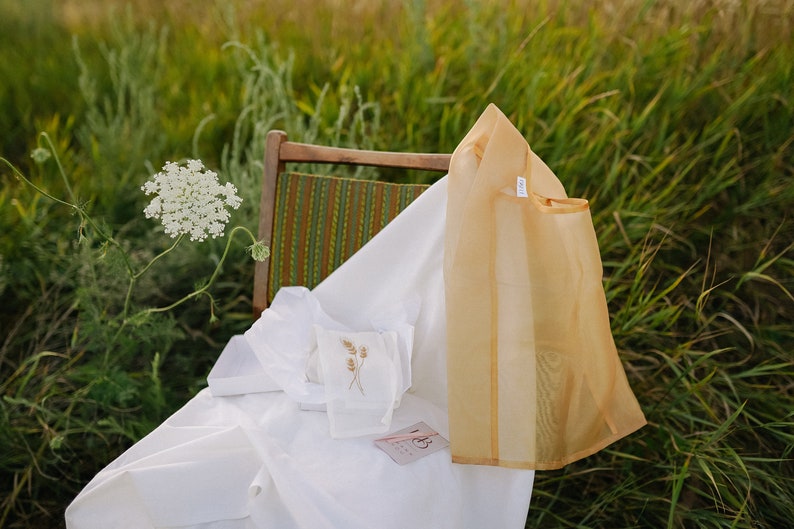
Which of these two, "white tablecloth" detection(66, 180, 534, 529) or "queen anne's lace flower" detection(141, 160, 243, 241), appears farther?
"queen anne's lace flower" detection(141, 160, 243, 241)

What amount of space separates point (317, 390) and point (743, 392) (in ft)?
3.83

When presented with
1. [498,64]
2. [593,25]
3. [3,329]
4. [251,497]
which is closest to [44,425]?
[3,329]

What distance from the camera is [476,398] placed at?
4.78ft

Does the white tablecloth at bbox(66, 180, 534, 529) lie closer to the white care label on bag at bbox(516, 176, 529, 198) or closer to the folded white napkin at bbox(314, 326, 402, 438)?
the folded white napkin at bbox(314, 326, 402, 438)

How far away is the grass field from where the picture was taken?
1838 mm

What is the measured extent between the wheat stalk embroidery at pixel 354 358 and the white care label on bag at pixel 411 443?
0.12 meters

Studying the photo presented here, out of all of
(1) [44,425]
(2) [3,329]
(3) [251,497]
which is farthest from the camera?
(2) [3,329]

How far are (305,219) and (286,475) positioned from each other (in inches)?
29.5

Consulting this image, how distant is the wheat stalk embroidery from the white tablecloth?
0.09 metres

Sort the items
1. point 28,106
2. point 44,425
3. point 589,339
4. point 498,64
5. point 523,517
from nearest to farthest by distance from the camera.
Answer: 1. point 523,517
2. point 589,339
3. point 44,425
4. point 498,64
5. point 28,106

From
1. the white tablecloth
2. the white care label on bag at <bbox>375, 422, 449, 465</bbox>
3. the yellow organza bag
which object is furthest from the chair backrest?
the white care label on bag at <bbox>375, 422, 449, 465</bbox>

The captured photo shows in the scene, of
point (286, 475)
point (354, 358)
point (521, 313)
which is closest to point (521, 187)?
point (521, 313)

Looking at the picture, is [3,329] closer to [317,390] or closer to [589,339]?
[317,390]

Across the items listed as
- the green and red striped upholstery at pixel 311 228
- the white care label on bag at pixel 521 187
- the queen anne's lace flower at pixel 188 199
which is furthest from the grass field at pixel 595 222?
the white care label on bag at pixel 521 187
